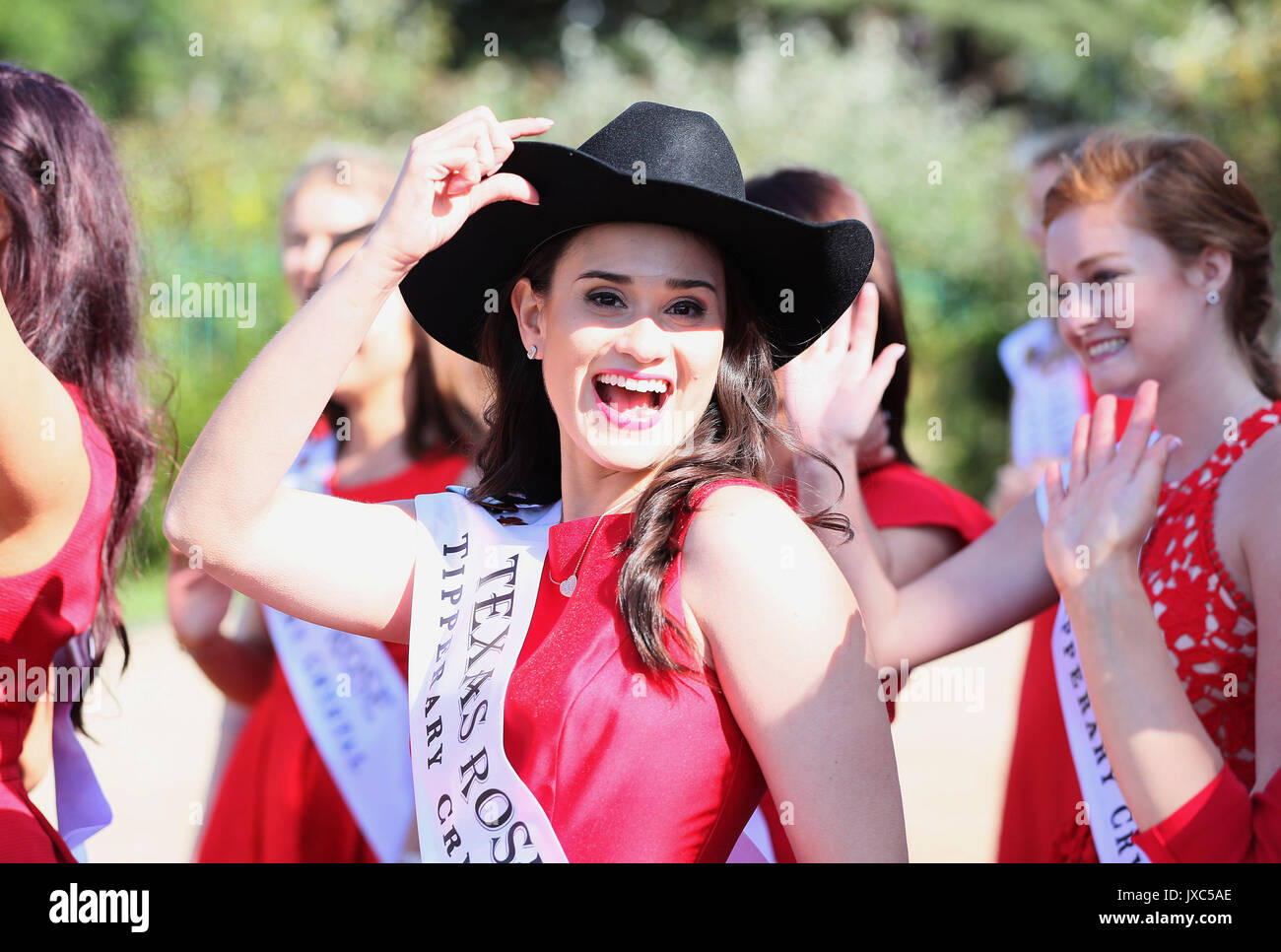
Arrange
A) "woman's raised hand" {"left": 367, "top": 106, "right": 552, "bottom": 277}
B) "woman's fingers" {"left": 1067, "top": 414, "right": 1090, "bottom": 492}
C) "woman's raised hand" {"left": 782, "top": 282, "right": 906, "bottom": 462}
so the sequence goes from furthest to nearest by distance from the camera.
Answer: "woman's raised hand" {"left": 782, "top": 282, "right": 906, "bottom": 462} → "woman's fingers" {"left": 1067, "top": 414, "right": 1090, "bottom": 492} → "woman's raised hand" {"left": 367, "top": 106, "right": 552, "bottom": 277}

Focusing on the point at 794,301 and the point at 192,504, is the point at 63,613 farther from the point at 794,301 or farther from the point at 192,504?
the point at 794,301

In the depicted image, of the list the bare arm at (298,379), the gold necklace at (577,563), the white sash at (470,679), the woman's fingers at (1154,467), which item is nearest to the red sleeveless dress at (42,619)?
the bare arm at (298,379)

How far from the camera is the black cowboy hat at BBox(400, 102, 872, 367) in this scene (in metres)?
1.91

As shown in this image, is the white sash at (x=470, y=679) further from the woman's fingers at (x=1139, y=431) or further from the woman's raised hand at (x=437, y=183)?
the woman's fingers at (x=1139, y=431)

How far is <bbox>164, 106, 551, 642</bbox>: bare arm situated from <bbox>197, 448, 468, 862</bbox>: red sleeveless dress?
Result: 4.36ft

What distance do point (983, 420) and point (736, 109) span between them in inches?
196

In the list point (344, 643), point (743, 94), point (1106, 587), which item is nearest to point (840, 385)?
point (1106, 587)

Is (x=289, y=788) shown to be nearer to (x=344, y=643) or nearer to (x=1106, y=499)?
(x=344, y=643)

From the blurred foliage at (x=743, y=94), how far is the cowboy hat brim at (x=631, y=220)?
3128 mm

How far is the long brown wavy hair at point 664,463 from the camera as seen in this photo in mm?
1808

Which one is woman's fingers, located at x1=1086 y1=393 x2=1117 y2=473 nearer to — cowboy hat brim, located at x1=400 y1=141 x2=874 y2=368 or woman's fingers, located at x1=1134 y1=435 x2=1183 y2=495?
woman's fingers, located at x1=1134 y1=435 x2=1183 y2=495

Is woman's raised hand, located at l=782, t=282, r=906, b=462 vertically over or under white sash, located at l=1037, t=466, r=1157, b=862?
over

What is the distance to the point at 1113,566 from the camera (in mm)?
1903

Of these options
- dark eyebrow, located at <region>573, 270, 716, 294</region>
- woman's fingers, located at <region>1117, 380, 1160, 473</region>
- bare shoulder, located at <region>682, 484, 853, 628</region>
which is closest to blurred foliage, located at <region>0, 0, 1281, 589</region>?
dark eyebrow, located at <region>573, 270, 716, 294</region>
